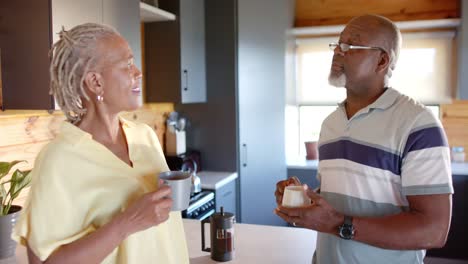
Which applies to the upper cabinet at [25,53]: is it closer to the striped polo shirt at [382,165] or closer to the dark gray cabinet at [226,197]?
the striped polo shirt at [382,165]

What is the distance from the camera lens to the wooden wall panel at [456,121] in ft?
13.0

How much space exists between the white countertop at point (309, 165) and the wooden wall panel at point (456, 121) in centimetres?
27

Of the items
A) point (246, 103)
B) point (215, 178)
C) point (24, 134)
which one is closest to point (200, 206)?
point (215, 178)

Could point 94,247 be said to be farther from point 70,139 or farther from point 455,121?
point 455,121

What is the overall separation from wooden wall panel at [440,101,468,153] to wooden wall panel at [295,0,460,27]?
0.82m

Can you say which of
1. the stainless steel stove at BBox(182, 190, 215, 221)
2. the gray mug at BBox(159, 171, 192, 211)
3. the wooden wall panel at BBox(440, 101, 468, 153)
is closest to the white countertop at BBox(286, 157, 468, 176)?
the wooden wall panel at BBox(440, 101, 468, 153)

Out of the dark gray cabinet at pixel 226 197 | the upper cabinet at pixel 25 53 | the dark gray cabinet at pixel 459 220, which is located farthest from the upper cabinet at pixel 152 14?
the dark gray cabinet at pixel 459 220

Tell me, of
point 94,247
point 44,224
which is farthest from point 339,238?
point 44,224

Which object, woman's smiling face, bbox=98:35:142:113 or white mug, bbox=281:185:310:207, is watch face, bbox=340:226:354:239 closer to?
white mug, bbox=281:185:310:207

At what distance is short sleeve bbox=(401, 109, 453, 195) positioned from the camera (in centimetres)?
120

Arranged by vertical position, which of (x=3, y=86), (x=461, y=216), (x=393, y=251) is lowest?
(x=461, y=216)

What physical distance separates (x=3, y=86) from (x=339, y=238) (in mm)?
1480

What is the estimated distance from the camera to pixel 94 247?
97 centimetres

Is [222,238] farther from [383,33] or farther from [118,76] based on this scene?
Answer: [383,33]
